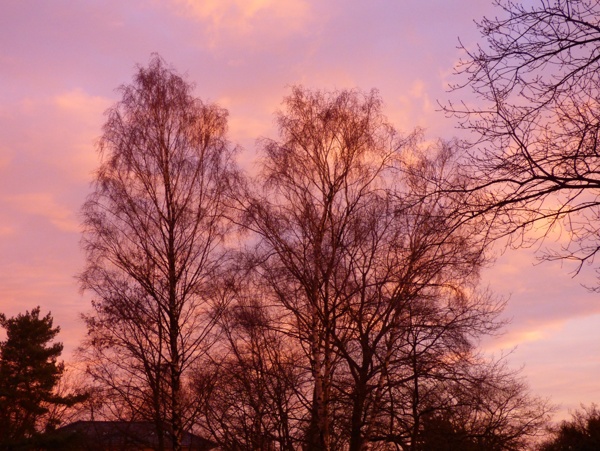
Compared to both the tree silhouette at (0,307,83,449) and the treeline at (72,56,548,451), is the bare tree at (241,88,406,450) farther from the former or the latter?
the tree silhouette at (0,307,83,449)

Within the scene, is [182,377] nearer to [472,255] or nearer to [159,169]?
[159,169]

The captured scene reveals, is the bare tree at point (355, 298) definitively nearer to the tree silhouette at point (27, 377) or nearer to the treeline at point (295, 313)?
the treeline at point (295, 313)

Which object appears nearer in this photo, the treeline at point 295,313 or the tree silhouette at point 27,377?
the treeline at point 295,313

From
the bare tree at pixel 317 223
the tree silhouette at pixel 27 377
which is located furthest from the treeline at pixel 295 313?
the tree silhouette at pixel 27 377

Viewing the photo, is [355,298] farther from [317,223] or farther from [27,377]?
[27,377]

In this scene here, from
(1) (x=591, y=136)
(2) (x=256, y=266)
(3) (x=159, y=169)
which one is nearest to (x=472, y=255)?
(1) (x=591, y=136)

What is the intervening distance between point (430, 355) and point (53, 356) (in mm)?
25386

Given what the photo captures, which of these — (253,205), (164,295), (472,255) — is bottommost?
(472,255)

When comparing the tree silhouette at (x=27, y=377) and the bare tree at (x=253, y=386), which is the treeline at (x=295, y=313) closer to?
the bare tree at (x=253, y=386)

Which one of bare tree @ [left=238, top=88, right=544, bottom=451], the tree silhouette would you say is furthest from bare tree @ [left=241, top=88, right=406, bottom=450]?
the tree silhouette

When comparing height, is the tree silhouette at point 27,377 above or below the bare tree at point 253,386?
above

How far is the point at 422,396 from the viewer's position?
16.7 meters

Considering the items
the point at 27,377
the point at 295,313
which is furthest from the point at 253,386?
the point at 27,377

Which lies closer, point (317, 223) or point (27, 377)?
point (317, 223)
